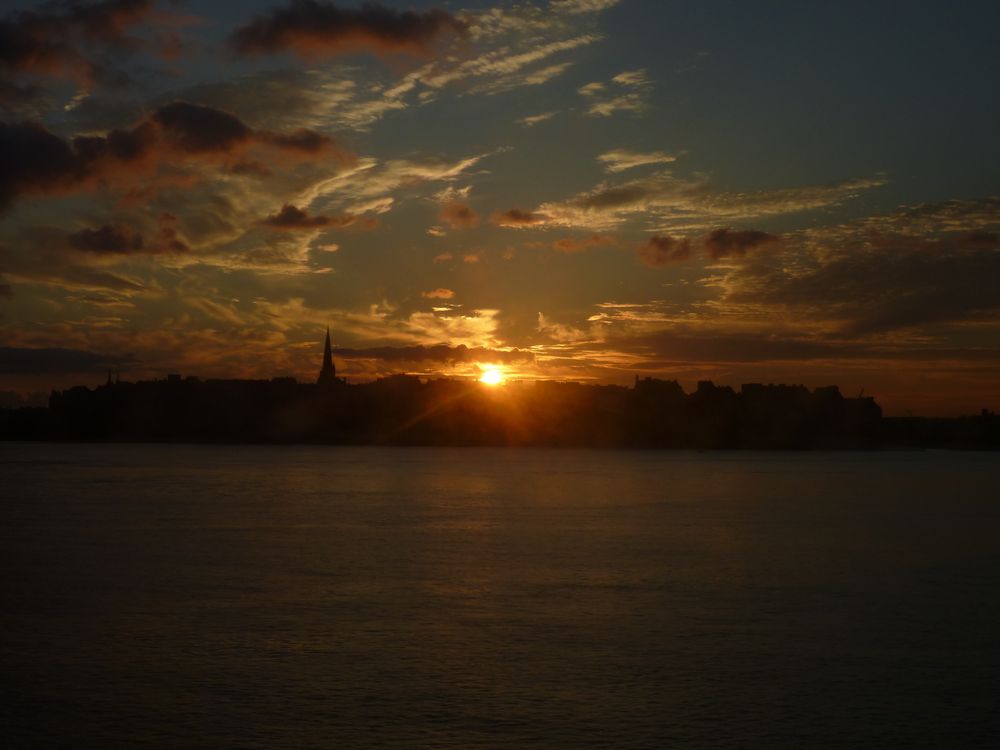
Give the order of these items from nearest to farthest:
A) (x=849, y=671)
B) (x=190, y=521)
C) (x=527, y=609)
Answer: (x=849, y=671) → (x=527, y=609) → (x=190, y=521)

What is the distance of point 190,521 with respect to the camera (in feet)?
202

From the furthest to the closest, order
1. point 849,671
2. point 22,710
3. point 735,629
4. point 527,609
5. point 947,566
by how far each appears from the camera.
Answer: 1. point 947,566
2. point 527,609
3. point 735,629
4. point 849,671
5. point 22,710

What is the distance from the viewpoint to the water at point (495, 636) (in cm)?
1884

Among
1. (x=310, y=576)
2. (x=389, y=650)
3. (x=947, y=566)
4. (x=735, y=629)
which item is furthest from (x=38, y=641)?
(x=947, y=566)

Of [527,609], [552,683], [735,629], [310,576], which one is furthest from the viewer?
[310,576]

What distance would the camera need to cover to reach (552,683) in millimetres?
21531

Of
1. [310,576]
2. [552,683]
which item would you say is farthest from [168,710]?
[310,576]

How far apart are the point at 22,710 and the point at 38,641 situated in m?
6.28

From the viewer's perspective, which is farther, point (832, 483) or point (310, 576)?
point (832, 483)

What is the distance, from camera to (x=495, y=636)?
26.3m

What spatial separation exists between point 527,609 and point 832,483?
345 ft

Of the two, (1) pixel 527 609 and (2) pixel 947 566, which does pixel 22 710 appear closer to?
(1) pixel 527 609

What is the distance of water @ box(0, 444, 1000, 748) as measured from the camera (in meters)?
18.8

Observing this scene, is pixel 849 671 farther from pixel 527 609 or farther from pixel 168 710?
pixel 168 710
